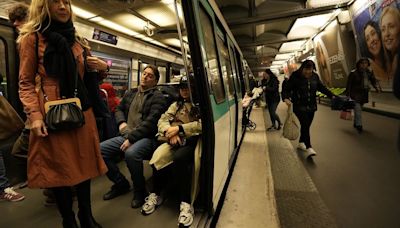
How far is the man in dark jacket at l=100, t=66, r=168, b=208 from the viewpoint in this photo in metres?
2.26

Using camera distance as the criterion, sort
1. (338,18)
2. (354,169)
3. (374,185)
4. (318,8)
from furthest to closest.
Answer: (338,18)
(318,8)
(354,169)
(374,185)

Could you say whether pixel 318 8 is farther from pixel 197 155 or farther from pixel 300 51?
pixel 300 51

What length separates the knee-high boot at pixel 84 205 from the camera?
164cm

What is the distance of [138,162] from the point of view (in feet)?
7.34

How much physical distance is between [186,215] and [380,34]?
23.6 ft

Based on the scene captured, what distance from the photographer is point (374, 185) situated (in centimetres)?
267

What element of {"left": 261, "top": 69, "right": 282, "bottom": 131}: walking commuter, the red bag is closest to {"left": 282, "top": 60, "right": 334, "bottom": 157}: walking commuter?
the red bag

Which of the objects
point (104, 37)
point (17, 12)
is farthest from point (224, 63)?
point (104, 37)

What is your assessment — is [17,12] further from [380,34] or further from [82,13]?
[380,34]

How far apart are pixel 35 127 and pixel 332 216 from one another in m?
2.50

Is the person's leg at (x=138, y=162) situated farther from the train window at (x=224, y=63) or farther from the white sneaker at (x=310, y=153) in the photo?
the white sneaker at (x=310, y=153)

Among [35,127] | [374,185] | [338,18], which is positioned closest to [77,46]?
[35,127]

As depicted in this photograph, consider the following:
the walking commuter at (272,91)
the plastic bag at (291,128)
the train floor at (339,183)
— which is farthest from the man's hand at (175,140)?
the walking commuter at (272,91)

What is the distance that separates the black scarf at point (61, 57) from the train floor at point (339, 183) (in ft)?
6.78
